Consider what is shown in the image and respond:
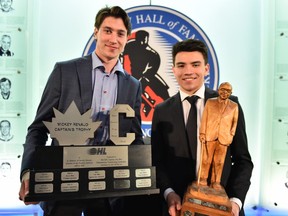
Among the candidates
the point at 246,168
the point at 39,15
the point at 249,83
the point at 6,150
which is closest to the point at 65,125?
the point at 246,168

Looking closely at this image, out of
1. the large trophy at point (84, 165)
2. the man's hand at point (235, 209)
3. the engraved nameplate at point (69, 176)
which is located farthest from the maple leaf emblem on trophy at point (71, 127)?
the man's hand at point (235, 209)

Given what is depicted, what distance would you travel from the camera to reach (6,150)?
77.7 inches

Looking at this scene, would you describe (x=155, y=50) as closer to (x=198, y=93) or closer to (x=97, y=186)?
(x=198, y=93)

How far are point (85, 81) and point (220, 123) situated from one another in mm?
654

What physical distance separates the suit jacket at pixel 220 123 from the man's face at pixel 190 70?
0.22m

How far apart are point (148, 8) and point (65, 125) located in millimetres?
1332

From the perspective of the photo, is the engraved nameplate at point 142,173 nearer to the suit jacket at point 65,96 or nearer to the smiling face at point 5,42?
the suit jacket at point 65,96


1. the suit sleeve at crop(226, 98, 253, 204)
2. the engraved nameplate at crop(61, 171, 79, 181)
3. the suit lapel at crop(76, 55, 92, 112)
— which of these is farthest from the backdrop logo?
the engraved nameplate at crop(61, 171, 79, 181)

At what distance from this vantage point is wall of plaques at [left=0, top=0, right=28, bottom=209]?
1966 millimetres

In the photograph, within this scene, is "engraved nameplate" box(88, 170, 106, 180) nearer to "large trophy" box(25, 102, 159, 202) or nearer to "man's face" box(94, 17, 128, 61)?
"large trophy" box(25, 102, 159, 202)

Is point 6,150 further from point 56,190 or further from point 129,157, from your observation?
point 129,157

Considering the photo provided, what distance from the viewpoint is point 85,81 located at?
132 centimetres

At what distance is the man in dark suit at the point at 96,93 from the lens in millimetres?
1223

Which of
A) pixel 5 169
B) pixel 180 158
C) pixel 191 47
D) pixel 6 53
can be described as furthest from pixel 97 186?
pixel 6 53
